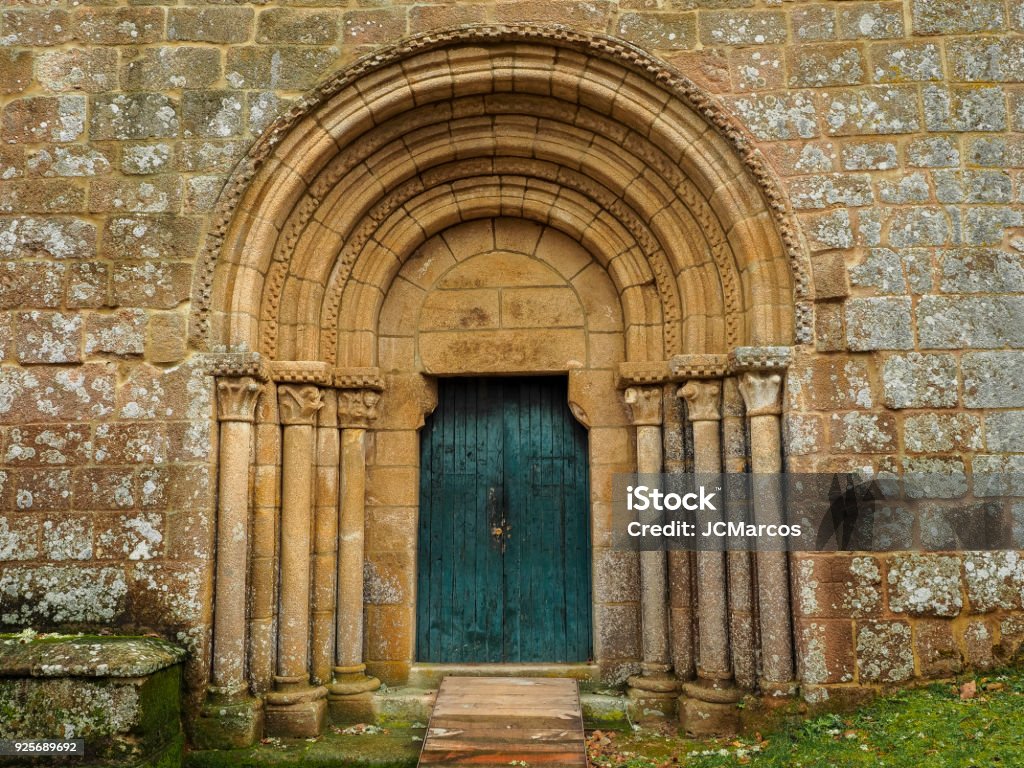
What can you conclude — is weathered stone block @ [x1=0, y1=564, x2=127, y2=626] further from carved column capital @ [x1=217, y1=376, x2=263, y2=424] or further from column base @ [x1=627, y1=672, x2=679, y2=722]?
column base @ [x1=627, y1=672, x2=679, y2=722]

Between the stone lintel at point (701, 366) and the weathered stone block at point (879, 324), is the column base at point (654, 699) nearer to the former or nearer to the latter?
the stone lintel at point (701, 366)

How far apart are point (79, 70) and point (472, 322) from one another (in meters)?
3.11

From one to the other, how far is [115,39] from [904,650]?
6303mm

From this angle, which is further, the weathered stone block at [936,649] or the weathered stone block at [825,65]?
the weathered stone block at [825,65]

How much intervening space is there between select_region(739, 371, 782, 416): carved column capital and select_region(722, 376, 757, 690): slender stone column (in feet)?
0.53

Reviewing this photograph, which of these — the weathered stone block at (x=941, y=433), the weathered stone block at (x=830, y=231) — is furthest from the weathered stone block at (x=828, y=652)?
the weathered stone block at (x=830, y=231)

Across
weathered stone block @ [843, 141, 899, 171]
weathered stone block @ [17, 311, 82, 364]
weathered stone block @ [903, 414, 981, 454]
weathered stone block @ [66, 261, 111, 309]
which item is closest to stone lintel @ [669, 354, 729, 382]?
weathered stone block @ [903, 414, 981, 454]

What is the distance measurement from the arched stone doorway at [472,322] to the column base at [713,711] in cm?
2

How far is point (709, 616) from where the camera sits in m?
5.23

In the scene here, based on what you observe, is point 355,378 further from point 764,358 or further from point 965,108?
point 965,108

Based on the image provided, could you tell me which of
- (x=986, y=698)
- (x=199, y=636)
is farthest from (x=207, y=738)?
(x=986, y=698)

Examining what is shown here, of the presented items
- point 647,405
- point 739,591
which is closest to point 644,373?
point 647,405

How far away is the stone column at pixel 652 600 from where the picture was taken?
17.7 feet

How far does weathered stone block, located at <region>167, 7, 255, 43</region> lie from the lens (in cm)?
541
